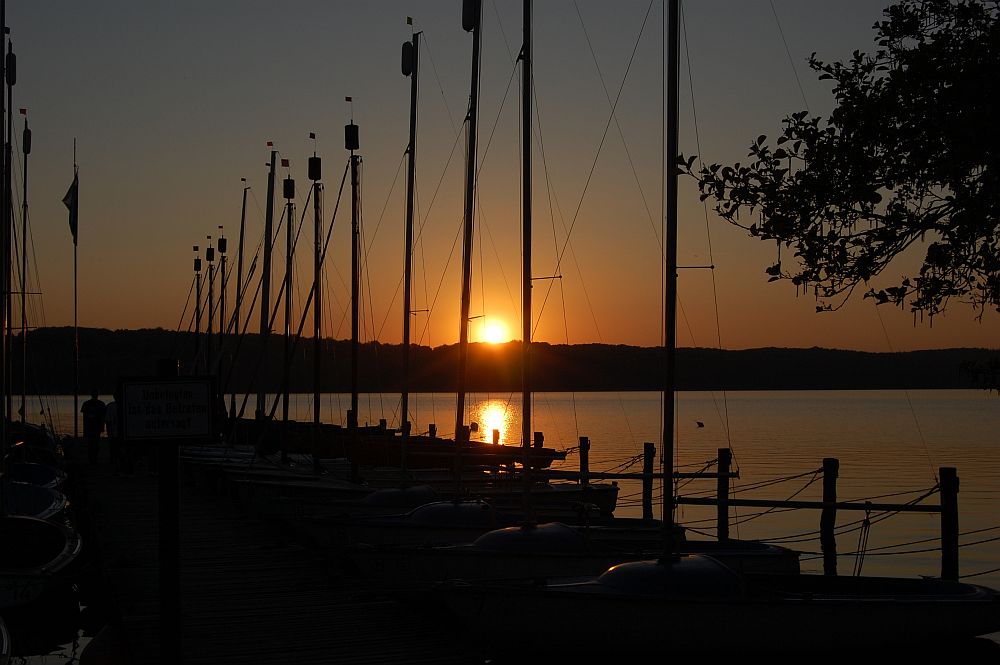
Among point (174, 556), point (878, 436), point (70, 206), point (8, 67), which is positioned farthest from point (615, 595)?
point (878, 436)

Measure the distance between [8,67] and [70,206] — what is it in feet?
39.7

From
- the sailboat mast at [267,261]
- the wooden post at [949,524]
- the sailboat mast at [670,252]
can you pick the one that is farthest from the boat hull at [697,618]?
the sailboat mast at [267,261]

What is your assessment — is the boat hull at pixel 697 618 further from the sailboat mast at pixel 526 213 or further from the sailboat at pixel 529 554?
the sailboat mast at pixel 526 213

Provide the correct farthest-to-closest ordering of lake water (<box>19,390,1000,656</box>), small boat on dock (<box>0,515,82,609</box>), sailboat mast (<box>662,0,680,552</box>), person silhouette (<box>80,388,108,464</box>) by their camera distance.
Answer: person silhouette (<box>80,388,108,464</box>), lake water (<box>19,390,1000,656</box>), small boat on dock (<box>0,515,82,609</box>), sailboat mast (<box>662,0,680,552</box>)

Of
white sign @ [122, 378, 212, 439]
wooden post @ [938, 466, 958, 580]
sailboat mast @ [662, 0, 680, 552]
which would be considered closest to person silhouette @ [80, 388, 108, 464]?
sailboat mast @ [662, 0, 680, 552]

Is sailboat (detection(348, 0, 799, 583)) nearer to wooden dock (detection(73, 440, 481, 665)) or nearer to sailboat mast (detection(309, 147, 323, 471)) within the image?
wooden dock (detection(73, 440, 481, 665))

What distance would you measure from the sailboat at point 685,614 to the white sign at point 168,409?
16.2ft

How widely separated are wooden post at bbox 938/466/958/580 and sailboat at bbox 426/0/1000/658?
16.4 ft

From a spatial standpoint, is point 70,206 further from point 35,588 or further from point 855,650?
point 855,650

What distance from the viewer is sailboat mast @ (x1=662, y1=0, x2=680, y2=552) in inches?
570

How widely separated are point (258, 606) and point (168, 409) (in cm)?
631

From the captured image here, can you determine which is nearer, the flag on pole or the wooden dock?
the wooden dock

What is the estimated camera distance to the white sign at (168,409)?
9.29 m

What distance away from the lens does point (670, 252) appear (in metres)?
15.5
